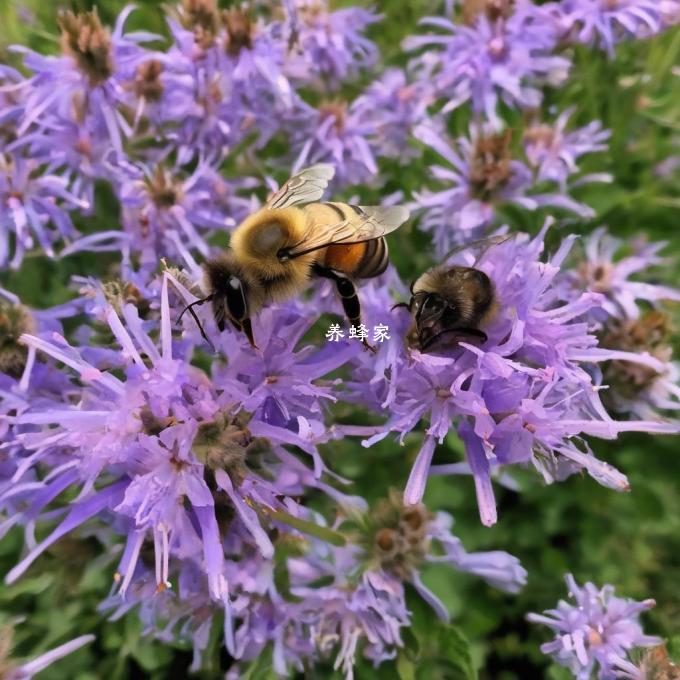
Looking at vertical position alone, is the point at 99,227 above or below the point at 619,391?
above

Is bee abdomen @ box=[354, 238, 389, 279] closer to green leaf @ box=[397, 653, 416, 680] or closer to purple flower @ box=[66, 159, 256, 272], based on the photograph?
purple flower @ box=[66, 159, 256, 272]

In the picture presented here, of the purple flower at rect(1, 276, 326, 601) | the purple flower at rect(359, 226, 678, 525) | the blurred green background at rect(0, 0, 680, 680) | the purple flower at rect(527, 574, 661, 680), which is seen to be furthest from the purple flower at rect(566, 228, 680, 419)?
the purple flower at rect(1, 276, 326, 601)

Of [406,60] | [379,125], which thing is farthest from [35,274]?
[406,60]

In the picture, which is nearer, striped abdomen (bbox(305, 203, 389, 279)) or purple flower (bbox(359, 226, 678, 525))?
purple flower (bbox(359, 226, 678, 525))

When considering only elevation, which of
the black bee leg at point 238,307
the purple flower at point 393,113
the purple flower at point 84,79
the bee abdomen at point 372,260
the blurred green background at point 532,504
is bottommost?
the blurred green background at point 532,504

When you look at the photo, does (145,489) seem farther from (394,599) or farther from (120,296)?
(394,599)

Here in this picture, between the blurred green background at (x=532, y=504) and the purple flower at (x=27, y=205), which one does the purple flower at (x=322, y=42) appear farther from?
the purple flower at (x=27, y=205)

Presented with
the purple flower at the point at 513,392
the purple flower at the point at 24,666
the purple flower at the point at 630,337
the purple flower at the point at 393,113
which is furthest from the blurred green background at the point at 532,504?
the purple flower at the point at 513,392

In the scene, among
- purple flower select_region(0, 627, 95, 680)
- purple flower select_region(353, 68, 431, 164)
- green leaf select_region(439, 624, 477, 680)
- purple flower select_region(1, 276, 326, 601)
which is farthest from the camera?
purple flower select_region(353, 68, 431, 164)
